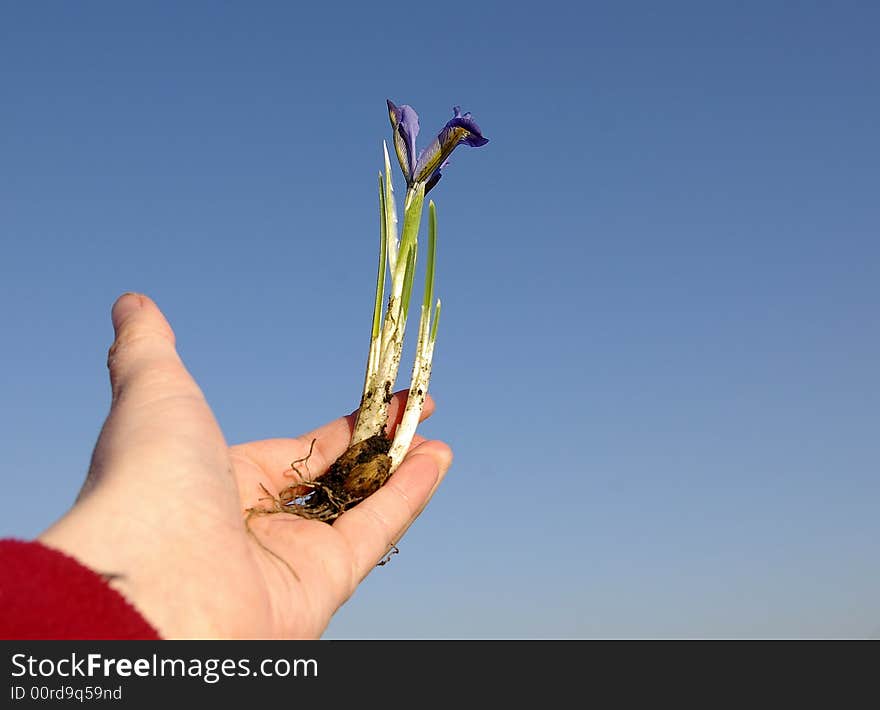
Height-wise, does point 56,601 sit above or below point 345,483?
below

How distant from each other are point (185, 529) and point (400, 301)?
2176 mm

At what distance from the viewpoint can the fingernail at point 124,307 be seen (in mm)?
3012

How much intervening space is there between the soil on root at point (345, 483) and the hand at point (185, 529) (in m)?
0.29

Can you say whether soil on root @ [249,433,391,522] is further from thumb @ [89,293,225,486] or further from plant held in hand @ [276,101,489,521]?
thumb @ [89,293,225,486]

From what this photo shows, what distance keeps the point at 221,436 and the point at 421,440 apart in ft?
5.09

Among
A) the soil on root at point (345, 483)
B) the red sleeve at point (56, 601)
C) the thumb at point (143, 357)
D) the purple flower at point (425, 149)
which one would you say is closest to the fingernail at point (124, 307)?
the thumb at point (143, 357)

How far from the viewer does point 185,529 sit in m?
2.22

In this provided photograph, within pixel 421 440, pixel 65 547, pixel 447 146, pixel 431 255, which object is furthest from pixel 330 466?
pixel 65 547

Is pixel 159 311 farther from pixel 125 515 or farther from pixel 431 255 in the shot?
pixel 431 255

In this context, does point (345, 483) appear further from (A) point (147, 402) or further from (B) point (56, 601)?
(B) point (56, 601)

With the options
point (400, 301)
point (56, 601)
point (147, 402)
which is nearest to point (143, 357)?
point (147, 402)

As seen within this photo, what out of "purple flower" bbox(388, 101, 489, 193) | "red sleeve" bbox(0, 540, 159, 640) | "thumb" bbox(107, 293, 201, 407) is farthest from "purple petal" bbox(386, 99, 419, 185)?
"red sleeve" bbox(0, 540, 159, 640)

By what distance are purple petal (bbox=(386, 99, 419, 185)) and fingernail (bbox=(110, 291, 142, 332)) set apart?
1.68 m

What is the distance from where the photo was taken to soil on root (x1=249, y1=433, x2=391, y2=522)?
3.60 meters
